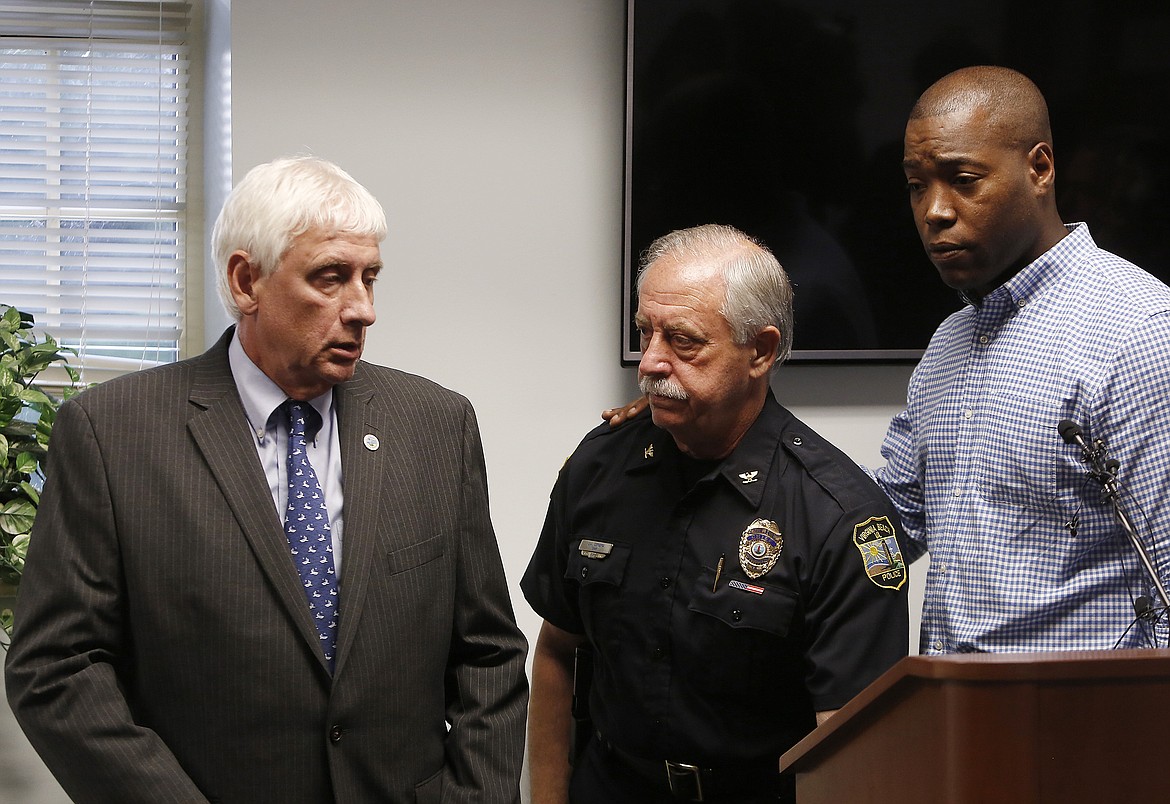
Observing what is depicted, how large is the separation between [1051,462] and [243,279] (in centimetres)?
116

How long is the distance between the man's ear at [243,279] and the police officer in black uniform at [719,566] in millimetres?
605

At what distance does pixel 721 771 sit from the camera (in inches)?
69.1

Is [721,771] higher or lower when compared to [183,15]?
lower

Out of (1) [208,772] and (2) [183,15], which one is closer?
(1) [208,772]

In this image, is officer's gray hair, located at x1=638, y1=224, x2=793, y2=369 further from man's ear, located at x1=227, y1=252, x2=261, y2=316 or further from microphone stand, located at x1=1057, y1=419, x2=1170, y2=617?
man's ear, located at x1=227, y1=252, x2=261, y2=316

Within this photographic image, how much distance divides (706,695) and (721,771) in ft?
0.38

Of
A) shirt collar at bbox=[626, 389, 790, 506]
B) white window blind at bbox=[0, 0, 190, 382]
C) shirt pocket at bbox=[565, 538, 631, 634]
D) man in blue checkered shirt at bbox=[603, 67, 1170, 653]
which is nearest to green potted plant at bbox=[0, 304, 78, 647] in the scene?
white window blind at bbox=[0, 0, 190, 382]

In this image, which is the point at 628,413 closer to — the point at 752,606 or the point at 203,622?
the point at 752,606

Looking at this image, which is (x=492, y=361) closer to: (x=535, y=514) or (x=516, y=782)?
(x=535, y=514)

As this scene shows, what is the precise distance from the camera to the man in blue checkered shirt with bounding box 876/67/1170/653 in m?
1.58

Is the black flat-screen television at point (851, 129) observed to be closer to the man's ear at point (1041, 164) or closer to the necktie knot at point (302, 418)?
the man's ear at point (1041, 164)

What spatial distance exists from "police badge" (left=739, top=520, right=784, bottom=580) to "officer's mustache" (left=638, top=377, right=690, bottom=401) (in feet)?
0.78

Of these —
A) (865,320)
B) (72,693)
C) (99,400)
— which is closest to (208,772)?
(72,693)

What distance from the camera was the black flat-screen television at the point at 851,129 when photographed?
270 centimetres
